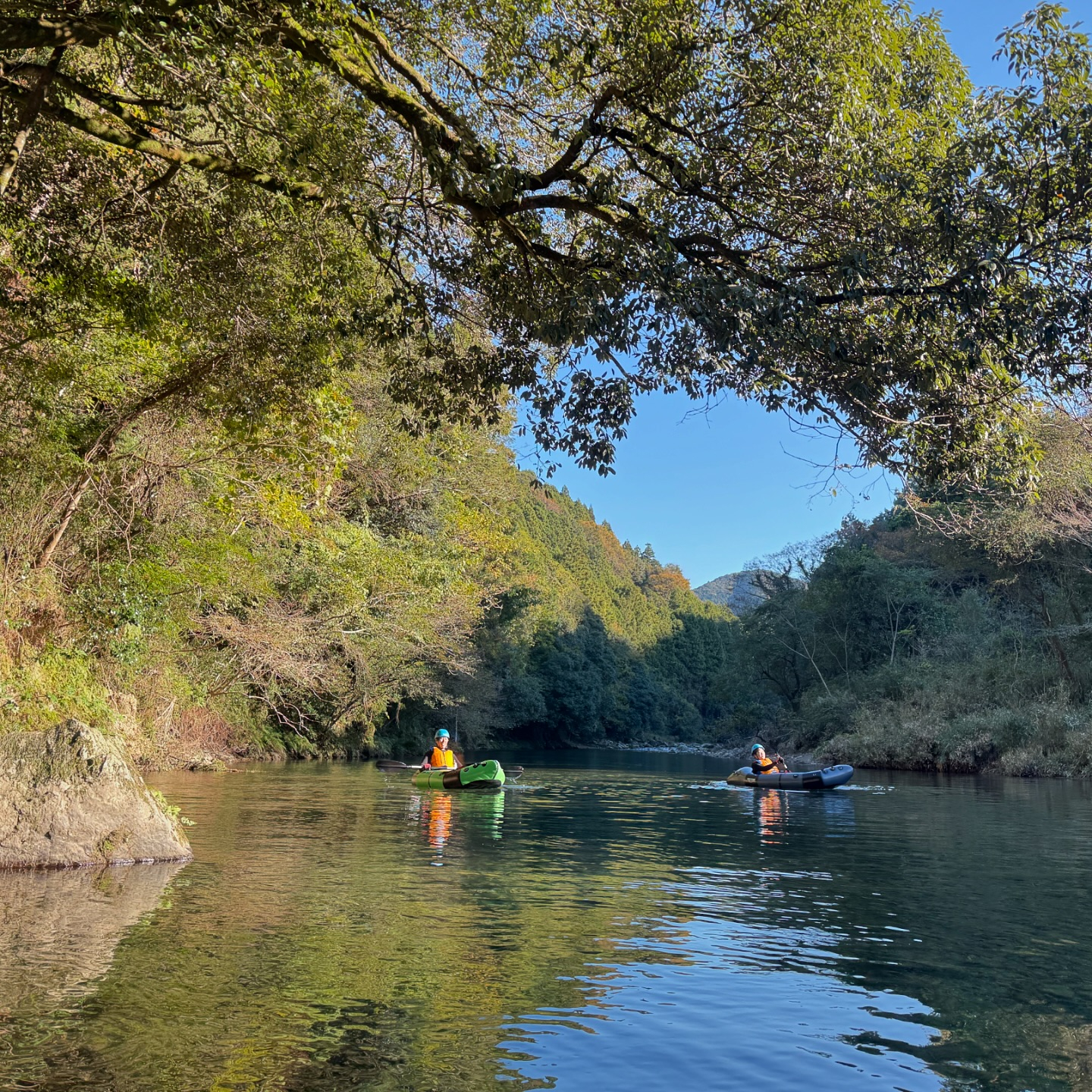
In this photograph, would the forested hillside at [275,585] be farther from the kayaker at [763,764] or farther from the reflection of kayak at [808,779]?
the reflection of kayak at [808,779]

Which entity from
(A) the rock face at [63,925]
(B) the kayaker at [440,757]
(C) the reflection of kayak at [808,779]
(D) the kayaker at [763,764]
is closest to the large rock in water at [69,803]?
(A) the rock face at [63,925]

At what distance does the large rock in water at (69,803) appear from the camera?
9.27 metres

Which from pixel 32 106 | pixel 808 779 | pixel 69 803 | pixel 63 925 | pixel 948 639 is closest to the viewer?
pixel 32 106

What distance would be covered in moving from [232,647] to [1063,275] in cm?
2087

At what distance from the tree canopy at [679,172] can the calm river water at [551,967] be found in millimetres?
3649

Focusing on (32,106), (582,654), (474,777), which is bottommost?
(474,777)

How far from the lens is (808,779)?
2261 centimetres

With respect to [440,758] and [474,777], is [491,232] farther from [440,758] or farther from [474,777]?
[440,758]

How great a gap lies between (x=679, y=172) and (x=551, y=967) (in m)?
5.18

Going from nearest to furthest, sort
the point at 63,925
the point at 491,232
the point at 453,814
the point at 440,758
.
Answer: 1. the point at 63,925
2. the point at 491,232
3. the point at 453,814
4. the point at 440,758

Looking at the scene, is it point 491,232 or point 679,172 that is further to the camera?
point 491,232

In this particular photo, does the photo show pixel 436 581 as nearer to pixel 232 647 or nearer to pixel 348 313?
pixel 232 647

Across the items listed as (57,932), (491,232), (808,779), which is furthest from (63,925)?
(808,779)

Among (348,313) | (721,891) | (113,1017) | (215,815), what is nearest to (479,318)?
(348,313)
